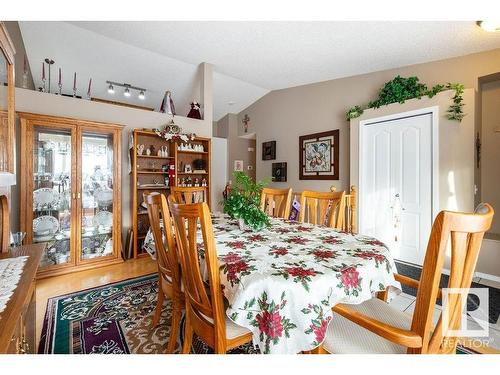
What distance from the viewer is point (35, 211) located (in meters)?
2.73

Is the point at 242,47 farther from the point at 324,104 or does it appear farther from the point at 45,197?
the point at 45,197

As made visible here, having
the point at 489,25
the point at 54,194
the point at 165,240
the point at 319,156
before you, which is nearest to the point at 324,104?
the point at 319,156

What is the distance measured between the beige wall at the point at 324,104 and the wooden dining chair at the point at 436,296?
2930mm

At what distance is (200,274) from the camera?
111cm

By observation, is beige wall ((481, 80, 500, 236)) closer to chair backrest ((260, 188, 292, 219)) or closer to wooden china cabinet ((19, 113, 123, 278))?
chair backrest ((260, 188, 292, 219))

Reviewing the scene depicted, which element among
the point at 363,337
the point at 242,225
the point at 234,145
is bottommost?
the point at 363,337

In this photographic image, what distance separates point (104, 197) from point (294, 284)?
3089 mm

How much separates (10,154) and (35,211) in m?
1.88

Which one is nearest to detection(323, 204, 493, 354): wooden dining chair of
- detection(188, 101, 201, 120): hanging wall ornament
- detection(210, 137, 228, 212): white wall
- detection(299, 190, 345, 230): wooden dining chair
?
detection(299, 190, 345, 230): wooden dining chair

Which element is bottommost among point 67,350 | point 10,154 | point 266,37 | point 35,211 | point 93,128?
point 67,350

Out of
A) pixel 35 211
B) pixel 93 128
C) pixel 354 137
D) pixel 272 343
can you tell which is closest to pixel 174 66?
pixel 93 128

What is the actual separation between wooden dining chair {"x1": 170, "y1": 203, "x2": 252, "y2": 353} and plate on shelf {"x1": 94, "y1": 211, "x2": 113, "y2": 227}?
246cm

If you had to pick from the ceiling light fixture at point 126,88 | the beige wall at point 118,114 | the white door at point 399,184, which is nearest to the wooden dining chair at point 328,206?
the white door at point 399,184
